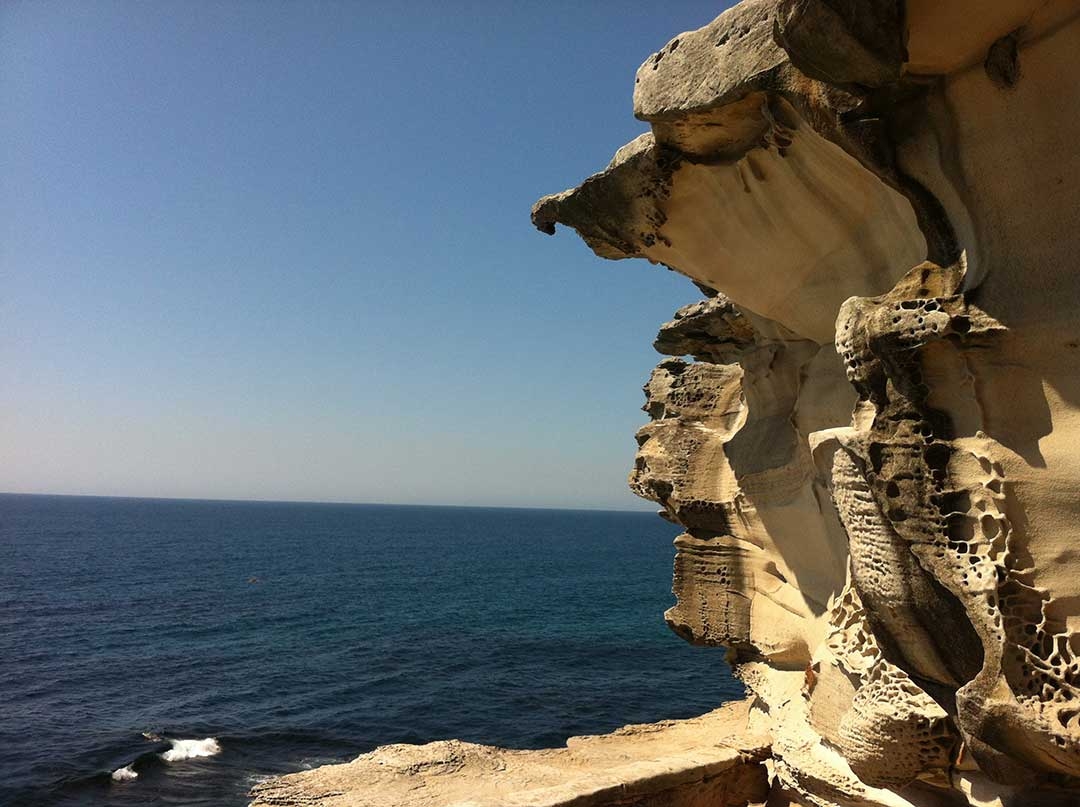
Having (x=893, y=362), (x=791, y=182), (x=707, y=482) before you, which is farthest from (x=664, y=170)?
(x=707, y=482)

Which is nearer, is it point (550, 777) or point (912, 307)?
point (912, 307)

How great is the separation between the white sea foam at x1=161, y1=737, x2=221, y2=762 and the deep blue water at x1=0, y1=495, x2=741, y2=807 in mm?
321

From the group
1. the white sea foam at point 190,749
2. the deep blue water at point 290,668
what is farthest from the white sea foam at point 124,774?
the white sea foam at point 190,749

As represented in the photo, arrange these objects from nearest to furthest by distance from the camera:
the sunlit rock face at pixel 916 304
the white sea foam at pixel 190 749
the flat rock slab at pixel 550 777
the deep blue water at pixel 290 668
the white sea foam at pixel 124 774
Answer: the sunlit rock face at pixel 916 304, the flat rock slab at pixel 550 777, the white sea foam at pixel 124 774, the white sea foam at pixel 190 749, the deep blue water at pixel 290 668

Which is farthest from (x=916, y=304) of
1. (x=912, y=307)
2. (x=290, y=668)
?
(x=290, y=668)

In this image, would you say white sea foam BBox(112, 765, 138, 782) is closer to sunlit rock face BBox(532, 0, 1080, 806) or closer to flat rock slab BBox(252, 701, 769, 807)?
flat rock slab BBox(252, 701, 769, 807)

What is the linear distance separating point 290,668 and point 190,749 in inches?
366

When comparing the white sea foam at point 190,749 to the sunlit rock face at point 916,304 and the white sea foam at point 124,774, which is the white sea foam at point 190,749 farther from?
the sunlit rock face at point 916,304

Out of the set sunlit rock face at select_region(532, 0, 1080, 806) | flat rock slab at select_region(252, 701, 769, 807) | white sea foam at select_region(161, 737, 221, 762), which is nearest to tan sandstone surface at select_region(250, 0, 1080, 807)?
sunlit rock face at select_region(532, 0, 1080, 806)

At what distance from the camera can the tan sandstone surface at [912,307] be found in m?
4.97

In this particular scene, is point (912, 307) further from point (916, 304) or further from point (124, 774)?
point (124, 774)

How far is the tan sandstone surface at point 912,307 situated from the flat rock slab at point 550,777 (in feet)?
2.38

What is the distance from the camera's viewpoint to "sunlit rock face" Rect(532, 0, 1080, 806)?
497 cm

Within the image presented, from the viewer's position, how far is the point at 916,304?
5.45 m
